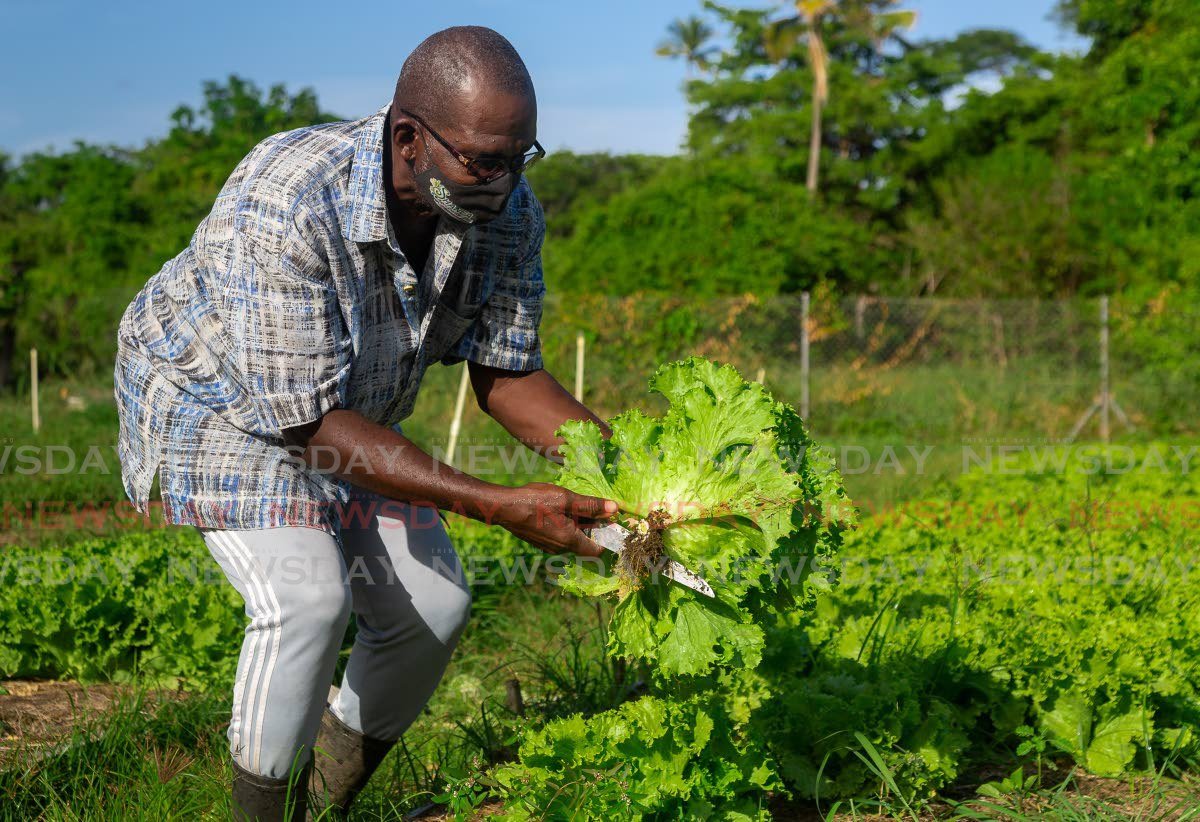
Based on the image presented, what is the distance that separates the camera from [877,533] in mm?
6098

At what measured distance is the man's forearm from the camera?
2650mm

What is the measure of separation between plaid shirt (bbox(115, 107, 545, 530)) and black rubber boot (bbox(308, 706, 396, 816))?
26.5 inches

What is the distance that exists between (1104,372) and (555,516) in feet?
42.8

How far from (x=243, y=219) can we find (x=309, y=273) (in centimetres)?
19

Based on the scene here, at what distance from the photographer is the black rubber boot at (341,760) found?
3252mm

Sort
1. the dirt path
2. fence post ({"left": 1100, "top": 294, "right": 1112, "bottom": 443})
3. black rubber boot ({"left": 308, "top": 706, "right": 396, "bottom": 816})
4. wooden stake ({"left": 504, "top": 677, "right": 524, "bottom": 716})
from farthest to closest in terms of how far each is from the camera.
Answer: fence post ({"left": 1100, "top": 294, "right": 1112, "bottom": 443}), wooden stake ({"left": 504, "top": 677, "right": 524, "bottom": 716}), the dirt path, black rubber boot ({"left": 308, "top": 706, "right": 396, "bottom": 816})

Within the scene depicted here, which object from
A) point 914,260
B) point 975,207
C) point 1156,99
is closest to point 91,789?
point 1156,99

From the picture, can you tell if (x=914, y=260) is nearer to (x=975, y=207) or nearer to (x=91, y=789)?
(x=975, y=207)

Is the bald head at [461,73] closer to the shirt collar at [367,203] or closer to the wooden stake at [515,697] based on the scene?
the shirt collar at [367,203]

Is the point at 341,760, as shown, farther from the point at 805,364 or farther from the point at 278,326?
the point at 805,364

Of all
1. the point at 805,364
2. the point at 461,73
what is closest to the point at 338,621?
the point at 461,73

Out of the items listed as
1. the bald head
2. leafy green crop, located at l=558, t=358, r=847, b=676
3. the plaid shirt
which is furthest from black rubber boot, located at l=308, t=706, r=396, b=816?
the bald head

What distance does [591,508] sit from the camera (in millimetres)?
2713

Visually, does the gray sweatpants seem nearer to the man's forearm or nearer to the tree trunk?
the man's forearm
